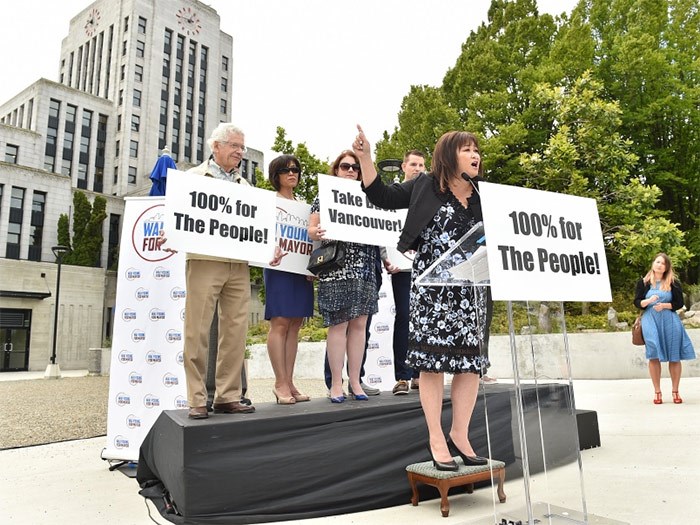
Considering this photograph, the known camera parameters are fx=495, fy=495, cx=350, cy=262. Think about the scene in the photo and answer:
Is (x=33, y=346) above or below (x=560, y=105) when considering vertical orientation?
below

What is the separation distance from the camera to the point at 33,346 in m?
26.9

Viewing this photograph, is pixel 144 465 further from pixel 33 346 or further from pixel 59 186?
pixel 59 186

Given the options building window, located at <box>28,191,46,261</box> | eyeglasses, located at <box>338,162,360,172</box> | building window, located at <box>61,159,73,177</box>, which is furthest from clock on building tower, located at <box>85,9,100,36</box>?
eyeglasses, located at <box>338,162,360,172</box>

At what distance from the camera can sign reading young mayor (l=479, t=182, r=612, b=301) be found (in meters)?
1.82

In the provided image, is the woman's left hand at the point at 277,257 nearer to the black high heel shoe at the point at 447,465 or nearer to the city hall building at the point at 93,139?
the black high heel shoe at the point at 447,465

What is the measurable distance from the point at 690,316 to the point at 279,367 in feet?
36.8

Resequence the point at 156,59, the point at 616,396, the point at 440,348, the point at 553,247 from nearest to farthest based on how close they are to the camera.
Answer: the point at 553,247, the point at 440,348, the point at 616,396, the point at 156,59

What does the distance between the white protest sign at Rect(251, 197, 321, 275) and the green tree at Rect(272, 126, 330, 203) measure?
1309 centimetres

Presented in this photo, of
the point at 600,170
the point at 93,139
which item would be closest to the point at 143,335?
the point at 600,170

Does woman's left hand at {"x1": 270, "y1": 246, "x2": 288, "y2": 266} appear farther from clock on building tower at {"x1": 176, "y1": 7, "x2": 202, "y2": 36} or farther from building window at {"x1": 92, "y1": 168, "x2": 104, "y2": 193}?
clock on building tower at {"x1": 176, "y1": 7, "x2": 202, "y2": 36}

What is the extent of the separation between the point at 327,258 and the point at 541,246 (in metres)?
1.66

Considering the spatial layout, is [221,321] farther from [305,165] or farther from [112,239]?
[112,239]

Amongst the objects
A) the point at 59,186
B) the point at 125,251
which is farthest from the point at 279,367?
the point at 59,186

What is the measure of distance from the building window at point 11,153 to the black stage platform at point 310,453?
1550 inches
